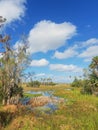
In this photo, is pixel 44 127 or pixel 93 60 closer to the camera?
pixel 44 127

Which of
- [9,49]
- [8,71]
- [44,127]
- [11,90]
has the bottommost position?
[44,127]

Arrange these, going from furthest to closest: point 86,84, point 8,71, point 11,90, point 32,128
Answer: point 86,84 < point 11,90 < point 8,71 < point 32,128

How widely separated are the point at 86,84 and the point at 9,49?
104ft

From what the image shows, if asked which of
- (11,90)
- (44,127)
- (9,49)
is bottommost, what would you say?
(44,127)

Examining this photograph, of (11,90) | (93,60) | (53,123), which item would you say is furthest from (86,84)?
(53,123)

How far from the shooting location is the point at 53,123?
23.8 m

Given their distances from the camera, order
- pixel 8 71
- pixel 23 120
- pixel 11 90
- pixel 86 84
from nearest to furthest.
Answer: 1. pixel 23 120
2. pixel 8 71
3. pixel 11 90
4. pixel 86 84

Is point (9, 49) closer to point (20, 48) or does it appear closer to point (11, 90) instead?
point (20, 48)

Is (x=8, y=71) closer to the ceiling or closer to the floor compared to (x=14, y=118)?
closer to the ceiling

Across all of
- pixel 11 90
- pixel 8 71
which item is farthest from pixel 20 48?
pixel 11 90

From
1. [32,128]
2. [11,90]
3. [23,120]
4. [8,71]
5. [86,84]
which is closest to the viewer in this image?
[32,128]

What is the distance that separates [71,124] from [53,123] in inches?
67.4

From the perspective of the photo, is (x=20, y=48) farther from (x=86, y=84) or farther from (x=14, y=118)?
(x=86, y=84)

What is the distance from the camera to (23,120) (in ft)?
76.7
